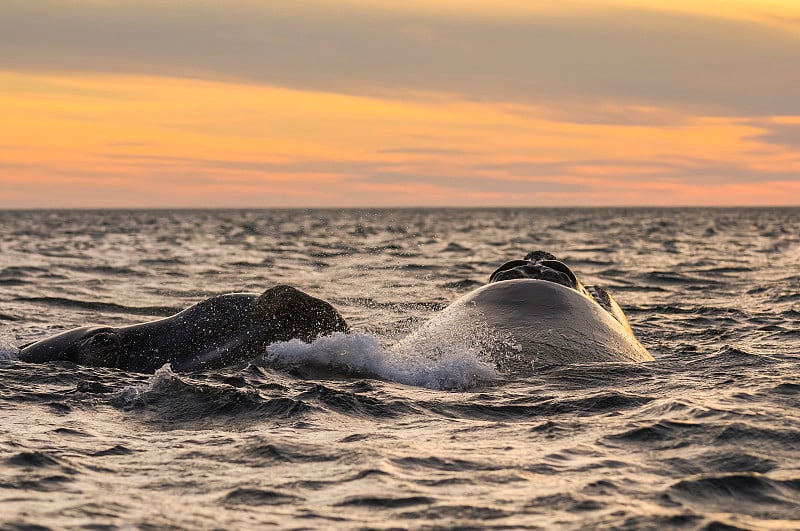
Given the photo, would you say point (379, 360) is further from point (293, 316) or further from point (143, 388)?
point (143, 388)

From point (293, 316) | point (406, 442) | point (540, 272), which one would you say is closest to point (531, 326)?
point (540, 272)

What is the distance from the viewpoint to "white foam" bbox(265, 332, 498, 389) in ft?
33.7

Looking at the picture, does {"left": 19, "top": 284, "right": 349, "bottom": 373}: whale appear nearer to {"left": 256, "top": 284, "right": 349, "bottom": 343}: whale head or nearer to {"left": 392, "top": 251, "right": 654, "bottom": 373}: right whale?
{"left": 256, "top": 284, "right": 349, "bottom": 343}: whale head

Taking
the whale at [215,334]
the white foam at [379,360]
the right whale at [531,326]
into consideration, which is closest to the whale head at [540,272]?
the right whale at [531,326]

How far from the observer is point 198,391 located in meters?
9.29

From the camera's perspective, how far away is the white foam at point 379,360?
33.7 feet

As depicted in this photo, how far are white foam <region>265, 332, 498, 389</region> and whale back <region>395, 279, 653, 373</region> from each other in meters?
0.25

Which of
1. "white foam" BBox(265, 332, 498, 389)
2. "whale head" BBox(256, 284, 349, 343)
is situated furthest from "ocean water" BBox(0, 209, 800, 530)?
"whale head" BBox(256, 284, 349, 343)

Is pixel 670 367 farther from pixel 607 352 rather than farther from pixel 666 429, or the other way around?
pixel 666 429

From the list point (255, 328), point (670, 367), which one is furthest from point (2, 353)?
point (670, 367)

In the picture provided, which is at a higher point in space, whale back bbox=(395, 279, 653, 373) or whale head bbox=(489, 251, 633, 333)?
whale head bbox=(489, 251, 633, 333)

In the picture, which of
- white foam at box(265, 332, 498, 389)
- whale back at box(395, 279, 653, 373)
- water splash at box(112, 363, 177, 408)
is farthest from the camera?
whale back at box(395, 279, 653, 373)

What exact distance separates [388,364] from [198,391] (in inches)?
90.4

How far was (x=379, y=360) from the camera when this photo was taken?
10820mm
